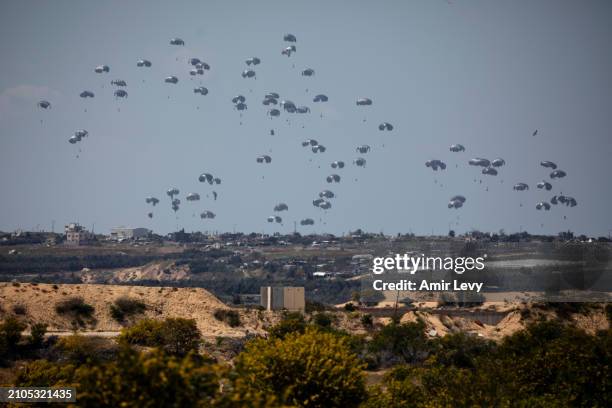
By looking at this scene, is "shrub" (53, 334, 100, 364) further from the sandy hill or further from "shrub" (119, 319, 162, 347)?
the sandy hill

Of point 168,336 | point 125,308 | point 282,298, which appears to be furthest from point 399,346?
point 282,298

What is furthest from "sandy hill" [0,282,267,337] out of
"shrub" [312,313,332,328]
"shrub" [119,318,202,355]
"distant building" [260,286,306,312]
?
"distant building" [260,286,306,312]

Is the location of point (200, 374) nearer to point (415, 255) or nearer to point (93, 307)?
point (93, 307)

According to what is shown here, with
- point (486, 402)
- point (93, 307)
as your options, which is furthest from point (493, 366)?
point (93, 307)

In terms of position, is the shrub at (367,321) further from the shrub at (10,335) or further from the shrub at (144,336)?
the shrub at (10,335)

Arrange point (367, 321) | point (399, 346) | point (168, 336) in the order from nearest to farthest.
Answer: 1. point (168, 336)
2. point (399, 346)
3. point (367, 321)

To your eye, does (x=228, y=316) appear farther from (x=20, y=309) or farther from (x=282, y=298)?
(x=20, y=309)
